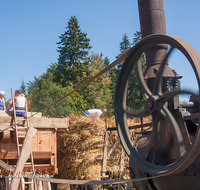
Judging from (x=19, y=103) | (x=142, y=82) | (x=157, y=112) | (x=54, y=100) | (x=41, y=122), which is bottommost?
(x=157, y=112)

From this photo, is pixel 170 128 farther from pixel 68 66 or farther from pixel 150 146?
pixel 68 66

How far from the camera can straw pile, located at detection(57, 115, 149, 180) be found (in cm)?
811

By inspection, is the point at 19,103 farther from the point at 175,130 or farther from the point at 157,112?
the point at 175,130

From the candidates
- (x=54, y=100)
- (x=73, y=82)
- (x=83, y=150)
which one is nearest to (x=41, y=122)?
(x=83, y=150)

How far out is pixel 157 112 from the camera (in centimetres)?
289

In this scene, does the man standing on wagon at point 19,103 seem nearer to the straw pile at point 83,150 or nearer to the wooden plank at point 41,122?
the wooden plank at point 41,122

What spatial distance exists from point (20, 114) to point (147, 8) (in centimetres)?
460

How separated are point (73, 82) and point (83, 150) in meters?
18.5

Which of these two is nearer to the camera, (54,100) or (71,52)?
(54,100)

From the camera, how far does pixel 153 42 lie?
286cm

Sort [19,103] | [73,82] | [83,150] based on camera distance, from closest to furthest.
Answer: [19,103] → [83,150] → [73,82]

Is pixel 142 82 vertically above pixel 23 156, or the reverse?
pixel 142 82

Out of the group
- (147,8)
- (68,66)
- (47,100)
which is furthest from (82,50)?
(147,8)

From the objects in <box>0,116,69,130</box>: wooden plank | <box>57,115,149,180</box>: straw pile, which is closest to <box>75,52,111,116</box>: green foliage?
<box>57,115,149,180</box>: straw pile
